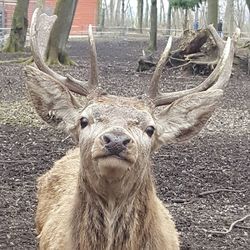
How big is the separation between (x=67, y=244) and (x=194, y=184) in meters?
3.59

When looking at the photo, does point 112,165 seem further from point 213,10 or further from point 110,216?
point 213,10

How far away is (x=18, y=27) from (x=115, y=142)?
904 inches

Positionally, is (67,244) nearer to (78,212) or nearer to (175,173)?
(78,212)

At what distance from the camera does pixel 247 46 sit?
20.7 metres

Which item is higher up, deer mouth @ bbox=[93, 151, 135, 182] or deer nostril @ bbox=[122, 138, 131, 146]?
deer nostril @ bbox=[122, 138, 131, 146]

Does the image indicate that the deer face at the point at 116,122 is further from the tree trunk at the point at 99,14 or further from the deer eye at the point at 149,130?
the tree trunk at the point at 99,14

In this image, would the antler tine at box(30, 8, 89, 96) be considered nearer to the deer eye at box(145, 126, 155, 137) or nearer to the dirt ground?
the deer eye at box(145, 126, 155, 137)

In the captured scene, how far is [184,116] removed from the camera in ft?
15.6

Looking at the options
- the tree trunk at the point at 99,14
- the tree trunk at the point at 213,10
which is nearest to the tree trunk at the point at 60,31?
the tree trunk at the point at 213,10

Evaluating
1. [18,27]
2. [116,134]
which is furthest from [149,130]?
[18,27]

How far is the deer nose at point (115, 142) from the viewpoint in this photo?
3.75 metres

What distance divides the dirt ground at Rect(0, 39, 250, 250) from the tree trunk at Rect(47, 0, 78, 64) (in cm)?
613

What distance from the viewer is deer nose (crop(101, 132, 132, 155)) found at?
3748 millimetres

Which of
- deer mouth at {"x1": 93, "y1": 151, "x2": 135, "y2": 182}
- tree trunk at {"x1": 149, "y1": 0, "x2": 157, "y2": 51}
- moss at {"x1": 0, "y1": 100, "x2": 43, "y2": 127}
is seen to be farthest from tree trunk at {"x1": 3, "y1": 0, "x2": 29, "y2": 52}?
deer mouth at {"x1": 93, "y1": 151, "x2": 135, "y2": 182}
